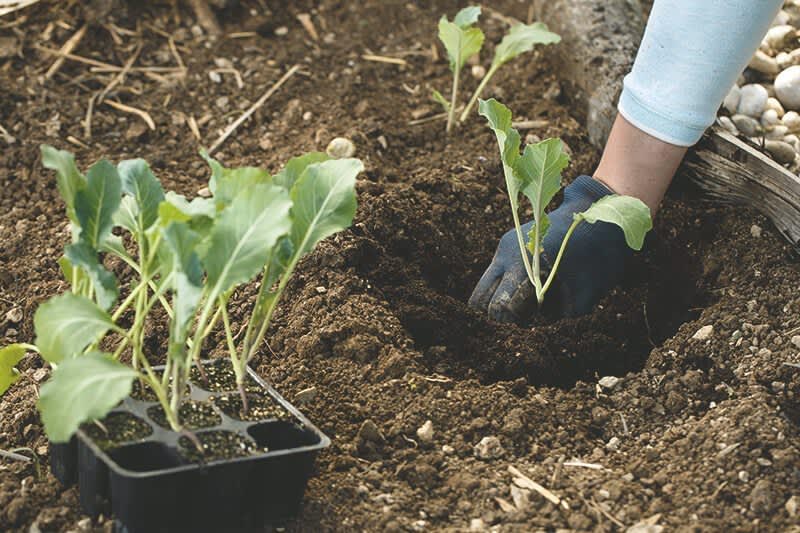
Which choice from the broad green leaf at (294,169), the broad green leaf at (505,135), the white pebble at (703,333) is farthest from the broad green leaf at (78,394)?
the white pebble at (703,333)

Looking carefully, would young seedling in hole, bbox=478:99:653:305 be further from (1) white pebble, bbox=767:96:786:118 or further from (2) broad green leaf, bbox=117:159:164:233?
(1) white pebble, bbox=767:96:786:118

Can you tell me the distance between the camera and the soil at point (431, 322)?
1695 mm

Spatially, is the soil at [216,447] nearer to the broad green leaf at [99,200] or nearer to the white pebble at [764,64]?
the broad green leaf at [99,200]

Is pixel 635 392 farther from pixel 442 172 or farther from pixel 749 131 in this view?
pixel 749 131

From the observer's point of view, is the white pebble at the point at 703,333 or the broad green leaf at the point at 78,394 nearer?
the broad green leaf at the point at 78,394

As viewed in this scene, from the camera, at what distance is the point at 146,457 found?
1.56 m

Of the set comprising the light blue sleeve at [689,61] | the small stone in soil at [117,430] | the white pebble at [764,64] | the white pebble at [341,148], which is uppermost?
the light blue sleeve at [689,61]

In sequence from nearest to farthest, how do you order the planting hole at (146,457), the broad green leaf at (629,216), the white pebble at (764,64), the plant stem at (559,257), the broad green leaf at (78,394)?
the broad green leaf at (78,394)
the planting hole at (146,457)
the broad green leaf at (629,216)
the plant stem at (559,257)
the white pebble at (764,64)

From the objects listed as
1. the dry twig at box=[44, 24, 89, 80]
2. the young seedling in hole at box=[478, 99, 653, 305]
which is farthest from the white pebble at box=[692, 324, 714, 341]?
the dry twig at box=[44, 24, 89, 80]

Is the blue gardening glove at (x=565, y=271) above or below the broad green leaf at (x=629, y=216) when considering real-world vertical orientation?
below

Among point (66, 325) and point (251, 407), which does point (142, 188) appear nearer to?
point (66, 325)

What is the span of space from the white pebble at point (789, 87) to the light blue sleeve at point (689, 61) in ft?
2.34

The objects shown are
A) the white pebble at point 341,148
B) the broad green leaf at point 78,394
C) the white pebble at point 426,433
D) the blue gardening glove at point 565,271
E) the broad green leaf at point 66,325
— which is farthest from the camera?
the white pebble at point 341,148

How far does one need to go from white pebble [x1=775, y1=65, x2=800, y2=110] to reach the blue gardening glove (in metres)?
0.81
